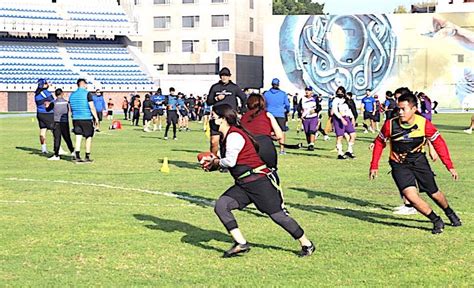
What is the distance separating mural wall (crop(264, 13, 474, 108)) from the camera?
6819 centimetres

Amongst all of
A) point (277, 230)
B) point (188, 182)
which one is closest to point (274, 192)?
point (277, 230)

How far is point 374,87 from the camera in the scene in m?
68.8

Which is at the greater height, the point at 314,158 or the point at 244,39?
the point at 244,39

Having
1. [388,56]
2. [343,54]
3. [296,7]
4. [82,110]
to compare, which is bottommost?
[82,110]

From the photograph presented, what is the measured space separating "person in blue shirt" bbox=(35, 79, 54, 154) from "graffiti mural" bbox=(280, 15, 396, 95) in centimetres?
4971

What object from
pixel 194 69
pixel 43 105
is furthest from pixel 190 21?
pixel 43 105

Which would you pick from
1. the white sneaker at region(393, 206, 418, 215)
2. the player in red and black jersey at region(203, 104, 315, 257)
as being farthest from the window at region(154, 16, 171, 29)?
the player in red and black jersey at region(203, 104, 315, 257)

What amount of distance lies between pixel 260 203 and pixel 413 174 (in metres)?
2.44

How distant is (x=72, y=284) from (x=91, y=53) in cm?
6175

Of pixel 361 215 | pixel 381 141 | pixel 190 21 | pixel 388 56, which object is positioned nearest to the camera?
pixel 381 141

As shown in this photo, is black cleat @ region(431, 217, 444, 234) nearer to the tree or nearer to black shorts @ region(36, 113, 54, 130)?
black shorts @ region(36, 113, 54, 130)

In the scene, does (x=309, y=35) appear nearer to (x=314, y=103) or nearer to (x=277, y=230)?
(x=314, y=103)

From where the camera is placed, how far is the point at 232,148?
8039mm

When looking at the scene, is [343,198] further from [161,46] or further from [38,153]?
[161,46]
